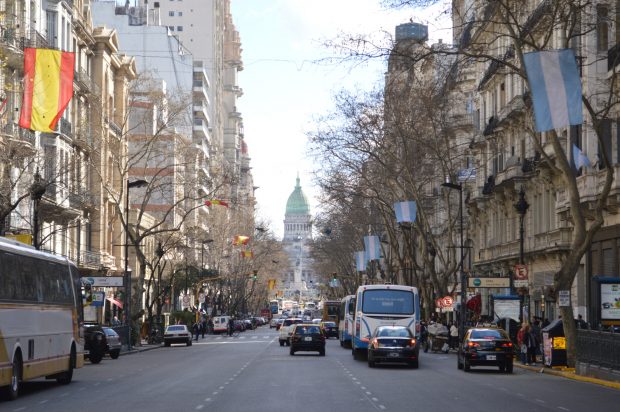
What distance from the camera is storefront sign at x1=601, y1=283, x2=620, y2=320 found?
120ft

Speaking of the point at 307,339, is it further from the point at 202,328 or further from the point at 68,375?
the point at 202,328

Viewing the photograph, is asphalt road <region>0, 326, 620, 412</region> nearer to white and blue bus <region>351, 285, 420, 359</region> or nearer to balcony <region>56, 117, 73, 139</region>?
Result: white and blue bus <region>351, 285, 420, 359</region>

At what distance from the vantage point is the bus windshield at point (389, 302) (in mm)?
47344

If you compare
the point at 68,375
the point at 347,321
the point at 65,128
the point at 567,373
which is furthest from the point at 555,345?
the point at 65,128

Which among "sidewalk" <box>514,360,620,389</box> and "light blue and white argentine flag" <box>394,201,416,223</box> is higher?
"light blue and white argentine flag" <box>394,201,416,223</box>

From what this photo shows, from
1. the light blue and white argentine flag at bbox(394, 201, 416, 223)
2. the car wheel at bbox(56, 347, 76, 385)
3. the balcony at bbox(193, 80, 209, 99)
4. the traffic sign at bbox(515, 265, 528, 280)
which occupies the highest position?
the balcony at bbox(193, 80, 209, 99)

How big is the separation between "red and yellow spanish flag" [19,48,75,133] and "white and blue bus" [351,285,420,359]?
1745 centimetres

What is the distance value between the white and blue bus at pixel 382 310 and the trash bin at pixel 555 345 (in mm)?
8417

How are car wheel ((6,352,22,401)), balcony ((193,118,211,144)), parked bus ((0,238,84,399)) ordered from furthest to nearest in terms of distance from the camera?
balcony ((193,118,211,144))
car wheel ((6,352,22,401))
parked bus ((0,238,84,399))

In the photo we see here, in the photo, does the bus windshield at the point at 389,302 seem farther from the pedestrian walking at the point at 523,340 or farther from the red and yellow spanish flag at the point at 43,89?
the red and yellow spanish flag at the point at 43,89

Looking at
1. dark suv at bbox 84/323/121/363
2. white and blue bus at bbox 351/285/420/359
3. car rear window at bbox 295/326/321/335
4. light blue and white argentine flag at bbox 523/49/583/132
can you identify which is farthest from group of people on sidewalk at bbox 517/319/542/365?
dark suv at bbox 84/323/121/363

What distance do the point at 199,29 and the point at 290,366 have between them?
123 metres

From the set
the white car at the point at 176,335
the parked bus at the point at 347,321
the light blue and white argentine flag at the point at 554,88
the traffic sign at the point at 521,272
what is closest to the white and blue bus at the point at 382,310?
the traffic sign at the point at 521,272

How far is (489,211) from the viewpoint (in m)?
72.1
